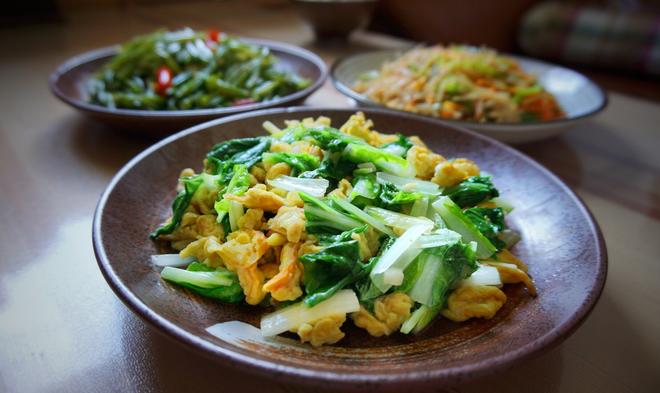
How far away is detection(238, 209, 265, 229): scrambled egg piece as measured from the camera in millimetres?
1281

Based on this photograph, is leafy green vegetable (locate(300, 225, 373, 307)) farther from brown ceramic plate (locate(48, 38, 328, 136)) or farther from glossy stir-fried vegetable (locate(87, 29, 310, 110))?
glossy stir-fried vegetable (locate(87, 29, 310, 110))

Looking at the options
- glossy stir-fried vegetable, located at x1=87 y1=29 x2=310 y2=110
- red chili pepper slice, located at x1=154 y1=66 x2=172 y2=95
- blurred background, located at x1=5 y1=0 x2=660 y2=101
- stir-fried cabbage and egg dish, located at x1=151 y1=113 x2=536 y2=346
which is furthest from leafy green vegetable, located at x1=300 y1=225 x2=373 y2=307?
blurred background, located at x1=5 y1=0 x2=660 y2=101

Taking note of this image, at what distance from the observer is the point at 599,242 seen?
129 cm

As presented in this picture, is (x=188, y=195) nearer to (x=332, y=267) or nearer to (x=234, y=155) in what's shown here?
(x=234, y=155)

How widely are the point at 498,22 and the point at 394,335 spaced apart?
17.2 feet

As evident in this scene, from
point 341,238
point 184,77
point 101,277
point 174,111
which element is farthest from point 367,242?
Answer: point 184,77

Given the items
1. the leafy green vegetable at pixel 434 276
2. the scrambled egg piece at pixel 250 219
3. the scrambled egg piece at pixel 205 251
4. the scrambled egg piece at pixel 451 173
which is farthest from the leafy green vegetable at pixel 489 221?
the scrambled egg piece at pixel 205 251

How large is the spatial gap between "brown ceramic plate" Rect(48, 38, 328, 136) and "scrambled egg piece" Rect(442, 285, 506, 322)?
1280mm

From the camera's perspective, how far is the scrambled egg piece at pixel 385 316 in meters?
Result: 1.11

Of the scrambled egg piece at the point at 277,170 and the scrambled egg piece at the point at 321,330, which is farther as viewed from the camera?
the scrambled egg piece at the point at 277,170

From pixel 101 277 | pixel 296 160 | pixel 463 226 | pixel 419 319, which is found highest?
pixel 296 160

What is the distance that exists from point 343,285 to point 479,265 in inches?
14.4

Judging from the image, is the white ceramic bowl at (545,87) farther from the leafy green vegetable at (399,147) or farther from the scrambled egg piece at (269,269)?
the scrambled egg piece at (269,269)

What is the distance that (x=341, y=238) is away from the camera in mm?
1186
